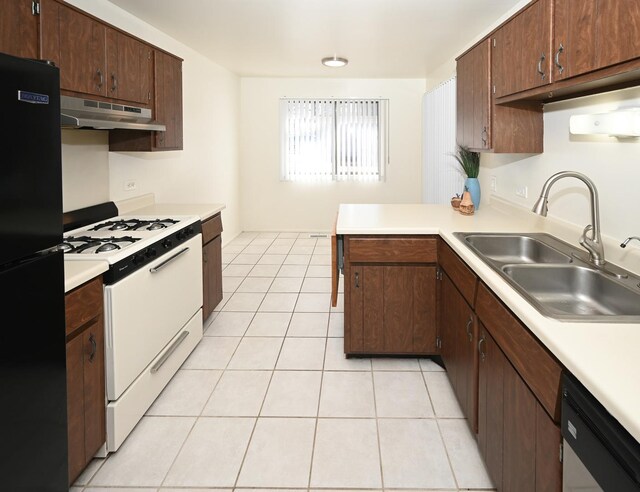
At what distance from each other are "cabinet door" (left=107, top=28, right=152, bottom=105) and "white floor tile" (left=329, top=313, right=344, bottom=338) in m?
2.07

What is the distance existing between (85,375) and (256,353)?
150cm

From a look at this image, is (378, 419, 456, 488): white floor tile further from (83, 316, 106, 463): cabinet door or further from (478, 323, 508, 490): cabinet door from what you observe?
(83, 316, 106, 463): cabinet door

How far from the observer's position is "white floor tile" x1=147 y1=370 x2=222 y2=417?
8.59ft

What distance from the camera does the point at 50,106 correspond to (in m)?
1.36

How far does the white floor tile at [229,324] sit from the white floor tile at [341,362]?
0.76 meters

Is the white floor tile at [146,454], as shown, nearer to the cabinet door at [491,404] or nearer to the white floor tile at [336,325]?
the cabinet door at [491,404]

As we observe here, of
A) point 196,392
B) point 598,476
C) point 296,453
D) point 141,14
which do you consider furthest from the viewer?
point 141,14

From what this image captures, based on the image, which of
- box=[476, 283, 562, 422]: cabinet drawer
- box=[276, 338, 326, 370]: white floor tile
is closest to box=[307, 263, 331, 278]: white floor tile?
box=[276, 338, 326, 370]: white floor tile

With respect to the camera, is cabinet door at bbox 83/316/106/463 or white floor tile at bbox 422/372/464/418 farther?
white floor tile at bbox 422/372/464/418

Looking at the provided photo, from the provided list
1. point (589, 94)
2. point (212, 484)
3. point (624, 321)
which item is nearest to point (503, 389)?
point (624, 321)

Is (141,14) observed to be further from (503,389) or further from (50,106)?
(503,389)

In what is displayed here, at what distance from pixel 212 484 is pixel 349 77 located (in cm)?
662

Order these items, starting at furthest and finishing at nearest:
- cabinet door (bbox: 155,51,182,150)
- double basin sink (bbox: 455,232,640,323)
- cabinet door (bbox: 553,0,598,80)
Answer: cabinet door (bbox: 155,51,182,150)
cabinet door (bbox: 553,0,598,80)
double basin sink (bbox: 455,232,640,323)

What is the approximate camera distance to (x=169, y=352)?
281 centimetres
